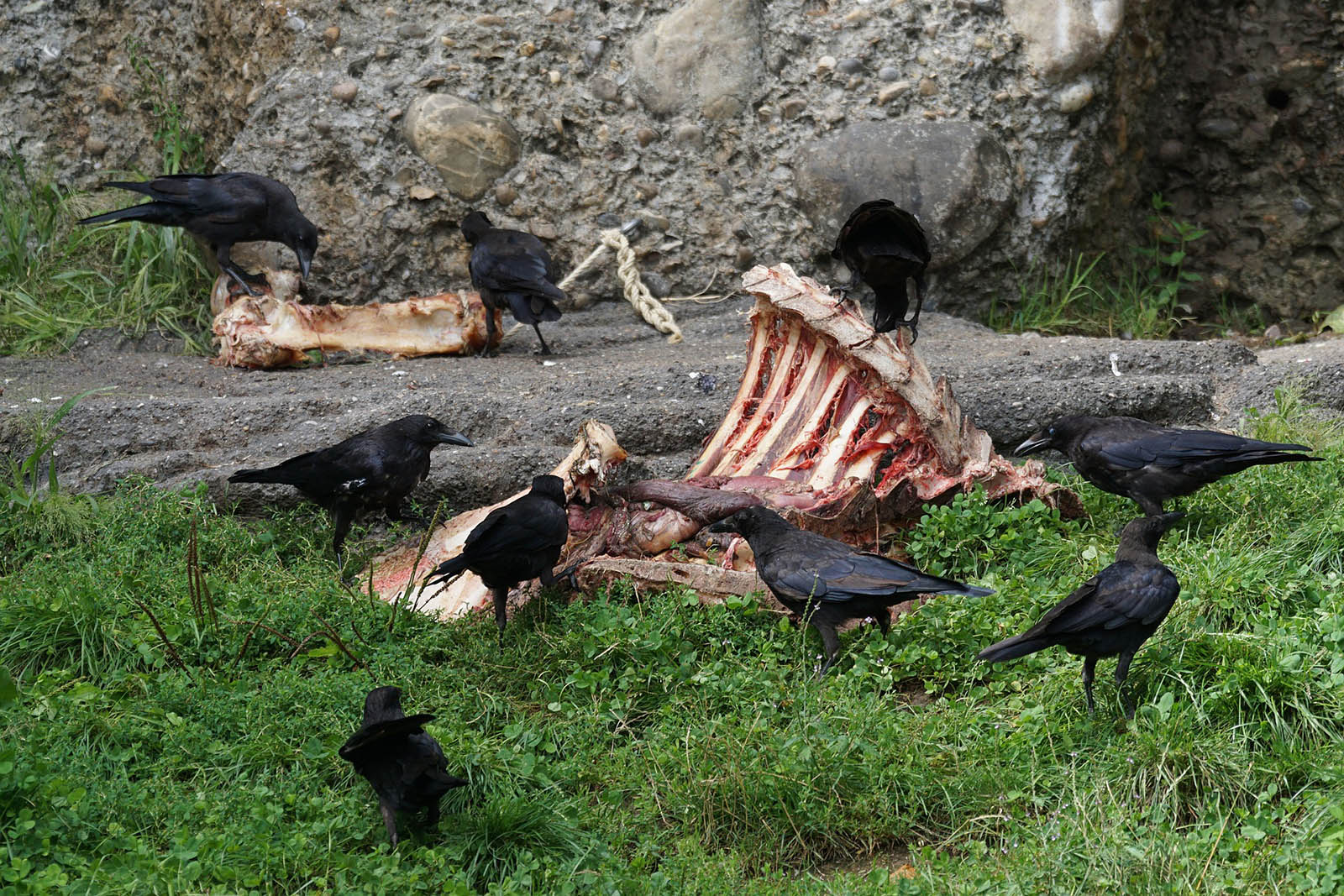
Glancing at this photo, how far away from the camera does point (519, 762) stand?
3.99 m

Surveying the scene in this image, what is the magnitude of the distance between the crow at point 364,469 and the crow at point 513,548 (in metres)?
0.80

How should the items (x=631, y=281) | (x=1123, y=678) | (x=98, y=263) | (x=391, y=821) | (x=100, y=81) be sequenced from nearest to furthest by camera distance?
1. (x=391, y=821)
2. (x=1123, y=678)
3. (x=631, y=281)
4. (x=98, y=263)
5. (x=100, y=81)

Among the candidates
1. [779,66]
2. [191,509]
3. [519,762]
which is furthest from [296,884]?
[779,66]

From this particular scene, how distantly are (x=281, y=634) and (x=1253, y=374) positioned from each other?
519 centimetres

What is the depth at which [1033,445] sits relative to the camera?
5852 mm

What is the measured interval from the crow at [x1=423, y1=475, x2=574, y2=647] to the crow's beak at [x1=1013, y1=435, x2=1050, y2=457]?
83.1 inches

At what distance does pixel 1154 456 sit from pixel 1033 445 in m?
0.63

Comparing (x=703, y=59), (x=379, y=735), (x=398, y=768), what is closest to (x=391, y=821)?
(x=398, y=768)

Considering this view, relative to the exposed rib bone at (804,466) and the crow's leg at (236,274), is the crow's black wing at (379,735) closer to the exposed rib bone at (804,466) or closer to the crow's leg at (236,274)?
the exposed rib bone at (804,466)

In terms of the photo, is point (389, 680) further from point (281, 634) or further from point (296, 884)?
point (296, 884)

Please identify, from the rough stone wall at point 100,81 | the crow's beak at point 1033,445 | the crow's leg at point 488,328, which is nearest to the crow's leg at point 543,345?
the crow's leg at point 488,328

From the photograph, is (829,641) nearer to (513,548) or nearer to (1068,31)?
(513,548)

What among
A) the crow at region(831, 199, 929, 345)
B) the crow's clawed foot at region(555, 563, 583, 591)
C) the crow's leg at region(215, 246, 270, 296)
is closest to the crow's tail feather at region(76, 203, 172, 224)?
the crow's leg at region(215, 246, 270, 296)

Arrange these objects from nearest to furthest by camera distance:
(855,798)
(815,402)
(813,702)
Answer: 1. (855,798)
2. (813,702)
3. (815,402)
